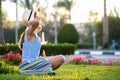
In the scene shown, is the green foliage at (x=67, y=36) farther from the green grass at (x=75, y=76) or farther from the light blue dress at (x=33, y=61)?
the light blue dress at (x=33, y=61)

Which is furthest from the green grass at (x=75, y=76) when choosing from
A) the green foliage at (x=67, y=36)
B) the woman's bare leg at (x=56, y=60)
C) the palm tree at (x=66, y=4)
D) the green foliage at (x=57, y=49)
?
the palm tree at (x=66, y=4)

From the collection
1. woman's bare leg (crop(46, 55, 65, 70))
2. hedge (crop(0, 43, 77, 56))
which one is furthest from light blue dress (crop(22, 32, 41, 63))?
hedge (crop(0, 43, 77, 56))

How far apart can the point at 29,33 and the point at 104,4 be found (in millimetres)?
34216

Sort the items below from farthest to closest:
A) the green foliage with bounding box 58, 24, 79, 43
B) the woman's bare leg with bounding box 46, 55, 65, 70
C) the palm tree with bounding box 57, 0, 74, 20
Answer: the palm tree with bounding box 57, 0, 74, 20 → the green foliage with bounding box 58, 24, 79, 43 → the woman's bare leg with bounding box 46, 55, 65, 70

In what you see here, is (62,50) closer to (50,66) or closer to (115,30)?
(50,66)

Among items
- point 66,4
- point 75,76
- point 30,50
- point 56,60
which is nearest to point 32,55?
point 30,50

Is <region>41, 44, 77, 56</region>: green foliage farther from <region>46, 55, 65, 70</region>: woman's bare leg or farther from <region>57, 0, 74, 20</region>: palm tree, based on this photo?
<region>57, 0, 74, 20</region>: palm tree

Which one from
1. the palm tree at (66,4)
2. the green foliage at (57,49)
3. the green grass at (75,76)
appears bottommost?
the green foliage at (57,49)

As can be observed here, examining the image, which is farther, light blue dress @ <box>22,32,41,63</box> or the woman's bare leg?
the woman's bare leg

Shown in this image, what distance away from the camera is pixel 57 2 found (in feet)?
195

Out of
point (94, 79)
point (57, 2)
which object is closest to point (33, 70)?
point (94, 79)

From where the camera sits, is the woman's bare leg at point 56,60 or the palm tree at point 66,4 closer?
the woman's bare leg at point 56,60

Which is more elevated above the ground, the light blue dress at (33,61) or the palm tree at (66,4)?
the palm tree at (66,4)

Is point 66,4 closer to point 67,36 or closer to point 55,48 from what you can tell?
point 67,36
